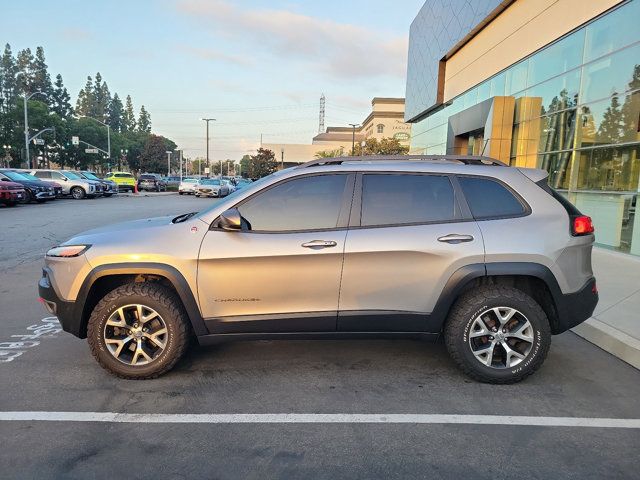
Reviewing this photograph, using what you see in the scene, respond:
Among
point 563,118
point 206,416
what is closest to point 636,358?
point 206,416

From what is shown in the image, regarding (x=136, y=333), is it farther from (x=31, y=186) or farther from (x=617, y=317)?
(x=31, y=186)

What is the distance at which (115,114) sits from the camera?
116m

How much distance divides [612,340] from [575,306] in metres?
1.30

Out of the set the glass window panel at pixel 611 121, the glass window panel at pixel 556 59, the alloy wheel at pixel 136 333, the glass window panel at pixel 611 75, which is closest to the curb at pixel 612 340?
the alloy wheel at pixel 136 333

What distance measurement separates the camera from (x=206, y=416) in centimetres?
326

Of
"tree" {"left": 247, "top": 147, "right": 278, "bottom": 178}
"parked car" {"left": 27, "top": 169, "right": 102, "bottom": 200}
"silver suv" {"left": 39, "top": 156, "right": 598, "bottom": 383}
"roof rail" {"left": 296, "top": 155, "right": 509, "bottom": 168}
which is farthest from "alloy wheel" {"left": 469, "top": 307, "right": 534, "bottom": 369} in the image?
"tree" {"left": 247, "top": 147, "right": 278, "bottom": 178}

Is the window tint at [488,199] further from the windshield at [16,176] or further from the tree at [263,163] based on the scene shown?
the tree at [263,163]

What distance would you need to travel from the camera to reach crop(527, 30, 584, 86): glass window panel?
41.8 feet

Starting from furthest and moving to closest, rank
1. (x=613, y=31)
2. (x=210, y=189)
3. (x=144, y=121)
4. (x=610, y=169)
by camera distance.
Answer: (x=144, y=121), (x=210, y=189), (x=613, y=31), (x=610, y=169)

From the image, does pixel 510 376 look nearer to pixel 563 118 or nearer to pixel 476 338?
pixel 476 338

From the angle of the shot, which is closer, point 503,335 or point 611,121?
point 503,335

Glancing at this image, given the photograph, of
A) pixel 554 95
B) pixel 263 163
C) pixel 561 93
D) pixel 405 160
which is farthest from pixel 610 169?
pixel 263 163

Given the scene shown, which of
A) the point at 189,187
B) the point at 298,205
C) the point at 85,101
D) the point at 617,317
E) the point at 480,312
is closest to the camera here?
the point at 480,312

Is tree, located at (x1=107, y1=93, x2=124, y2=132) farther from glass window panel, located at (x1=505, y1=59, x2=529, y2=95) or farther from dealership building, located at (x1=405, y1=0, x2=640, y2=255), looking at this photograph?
glass window panel, located at (x1=505, y1=59, x2=529, y2=95)
